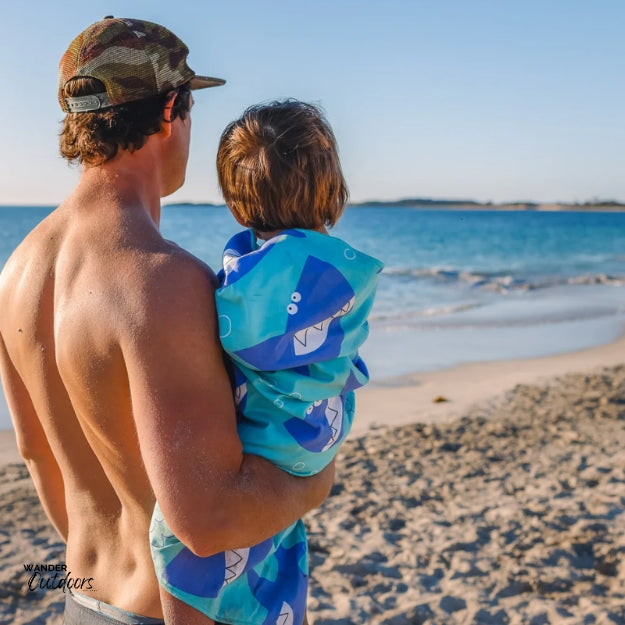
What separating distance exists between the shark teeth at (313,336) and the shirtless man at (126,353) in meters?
0.17

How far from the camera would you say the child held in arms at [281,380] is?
1389 millimetres

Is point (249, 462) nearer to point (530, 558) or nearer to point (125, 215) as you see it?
point (125, 215)

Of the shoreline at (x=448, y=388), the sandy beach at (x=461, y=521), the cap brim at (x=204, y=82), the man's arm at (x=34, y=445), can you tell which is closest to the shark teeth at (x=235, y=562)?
the man's arm at (x=34, y=445)

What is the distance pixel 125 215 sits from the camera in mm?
1396

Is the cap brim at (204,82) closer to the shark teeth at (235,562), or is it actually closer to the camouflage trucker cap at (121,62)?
the camouflage trucker cap at (121,62)

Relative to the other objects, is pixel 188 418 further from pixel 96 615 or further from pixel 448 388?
pixel 448 388

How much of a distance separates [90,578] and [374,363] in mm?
7721

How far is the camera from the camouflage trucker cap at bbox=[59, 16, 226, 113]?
1.43 meters

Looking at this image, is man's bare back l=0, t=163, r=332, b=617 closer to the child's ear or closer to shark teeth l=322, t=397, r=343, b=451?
shark teeth l=322, t=397, r=343, b=451

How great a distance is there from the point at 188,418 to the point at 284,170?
697mm

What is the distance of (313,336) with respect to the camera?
145 centimetres

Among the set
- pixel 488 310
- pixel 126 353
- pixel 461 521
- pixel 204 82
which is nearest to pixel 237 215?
pixel 204 82

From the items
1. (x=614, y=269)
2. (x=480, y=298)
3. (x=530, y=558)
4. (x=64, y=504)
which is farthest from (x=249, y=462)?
(x=614, y=269)

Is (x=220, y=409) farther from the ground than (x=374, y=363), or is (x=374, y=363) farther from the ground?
(x=220, y=409)
